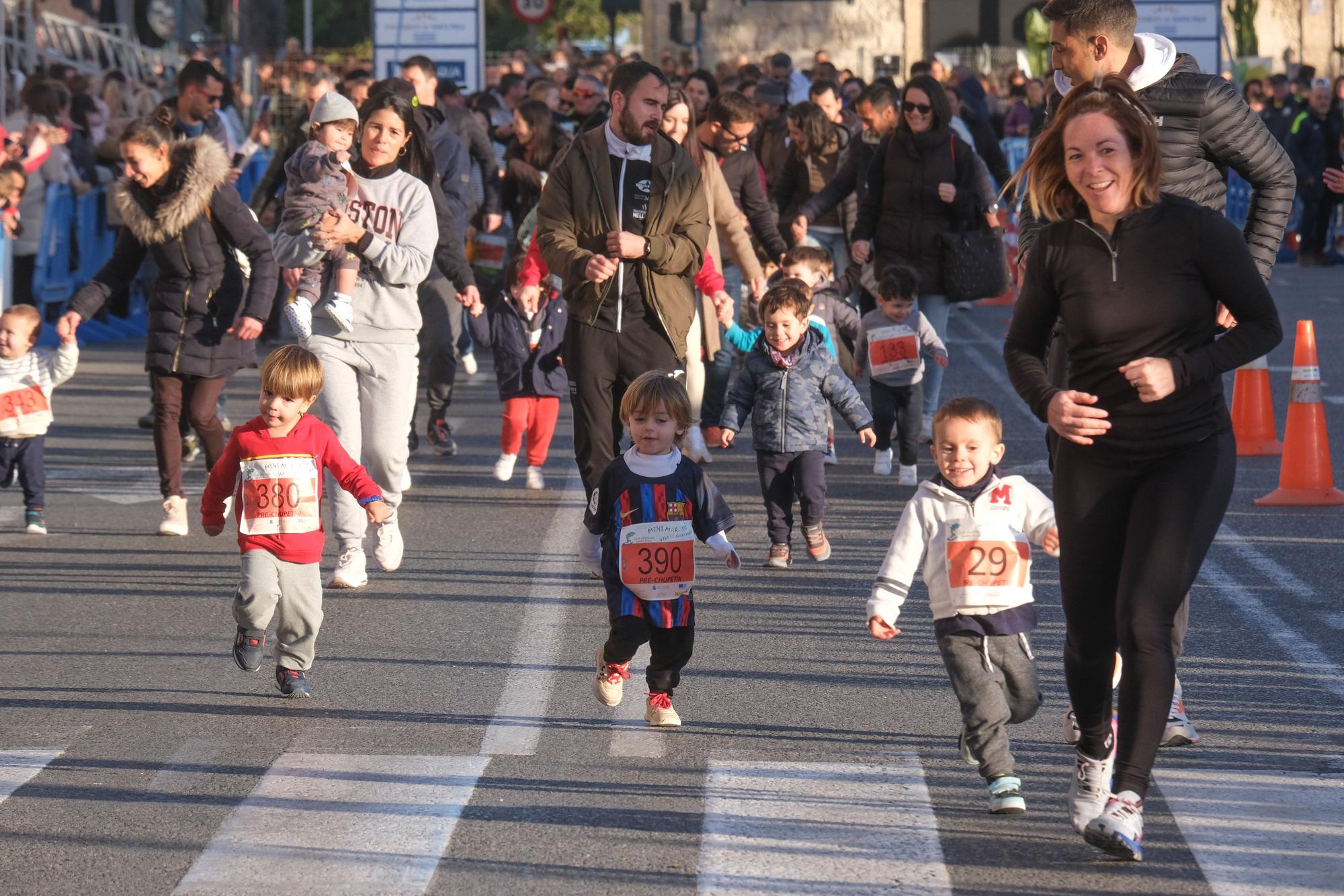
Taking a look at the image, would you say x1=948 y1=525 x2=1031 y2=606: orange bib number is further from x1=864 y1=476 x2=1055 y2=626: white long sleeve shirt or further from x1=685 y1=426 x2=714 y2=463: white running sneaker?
x1=685 y1=426 x2=714 y2=463: white running sneaker

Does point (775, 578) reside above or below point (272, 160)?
below

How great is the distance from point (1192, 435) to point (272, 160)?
8.16 m

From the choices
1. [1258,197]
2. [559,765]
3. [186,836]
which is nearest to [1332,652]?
[1258,197]

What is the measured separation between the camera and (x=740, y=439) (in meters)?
13.1

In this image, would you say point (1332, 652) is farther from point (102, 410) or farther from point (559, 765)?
point (102, 410)

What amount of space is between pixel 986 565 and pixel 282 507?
247 cm

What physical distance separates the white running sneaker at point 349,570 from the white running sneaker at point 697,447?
3092 millimetres

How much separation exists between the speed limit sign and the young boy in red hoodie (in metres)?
31.7

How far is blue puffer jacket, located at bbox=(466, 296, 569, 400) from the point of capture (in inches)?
451

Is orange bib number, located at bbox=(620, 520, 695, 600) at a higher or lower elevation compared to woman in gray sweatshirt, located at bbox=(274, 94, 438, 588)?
lower

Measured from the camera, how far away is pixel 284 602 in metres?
6.85

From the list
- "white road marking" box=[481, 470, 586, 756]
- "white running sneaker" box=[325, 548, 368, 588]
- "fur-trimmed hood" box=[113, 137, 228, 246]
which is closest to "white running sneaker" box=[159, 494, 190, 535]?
"fur-trimmed hood" box=[113, 137, 228, 246]

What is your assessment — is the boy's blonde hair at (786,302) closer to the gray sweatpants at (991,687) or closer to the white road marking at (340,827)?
the white road marking at (340,827)

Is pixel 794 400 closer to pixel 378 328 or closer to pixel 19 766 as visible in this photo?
pixel 378 328
